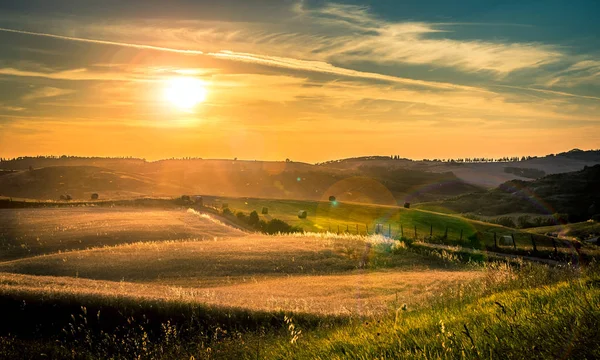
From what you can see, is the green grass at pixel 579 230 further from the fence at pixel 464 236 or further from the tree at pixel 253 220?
the tree at pixel 253 220

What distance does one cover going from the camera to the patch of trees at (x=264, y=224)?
65500mm

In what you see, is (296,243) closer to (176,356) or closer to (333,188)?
(176,356)

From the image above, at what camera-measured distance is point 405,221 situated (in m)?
81.0

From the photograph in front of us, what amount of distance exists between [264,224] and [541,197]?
9154 centimetres

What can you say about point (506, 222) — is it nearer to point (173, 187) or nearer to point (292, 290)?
point (292, 290)

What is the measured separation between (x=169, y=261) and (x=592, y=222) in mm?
58524

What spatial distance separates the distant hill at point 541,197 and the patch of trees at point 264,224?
75570mm

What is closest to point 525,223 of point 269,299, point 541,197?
point 541,197

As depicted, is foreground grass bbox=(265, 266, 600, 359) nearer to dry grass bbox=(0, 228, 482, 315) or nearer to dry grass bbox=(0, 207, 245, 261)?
dry grass bbox=(0, 228, 482, 315)

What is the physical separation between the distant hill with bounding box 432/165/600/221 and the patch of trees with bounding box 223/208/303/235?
248 feet

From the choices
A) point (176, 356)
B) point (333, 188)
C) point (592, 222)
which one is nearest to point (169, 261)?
point (176, 356)

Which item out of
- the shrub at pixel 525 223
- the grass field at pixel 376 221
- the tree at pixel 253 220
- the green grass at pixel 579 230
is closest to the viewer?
the green grass at pixel 579 230

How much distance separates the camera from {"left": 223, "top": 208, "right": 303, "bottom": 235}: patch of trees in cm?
6550

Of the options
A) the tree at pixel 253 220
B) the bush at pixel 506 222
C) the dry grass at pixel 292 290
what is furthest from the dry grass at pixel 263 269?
the bush at pixel 506 222
